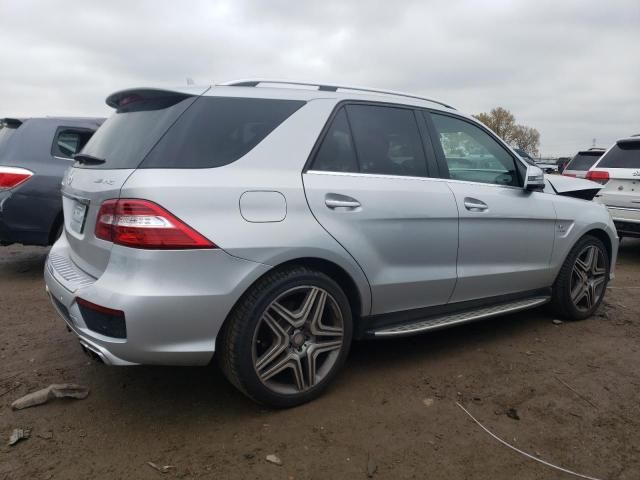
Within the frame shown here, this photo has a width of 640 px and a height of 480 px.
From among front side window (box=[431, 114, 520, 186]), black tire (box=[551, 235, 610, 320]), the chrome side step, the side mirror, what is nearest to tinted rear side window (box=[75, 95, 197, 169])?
the chrome side step

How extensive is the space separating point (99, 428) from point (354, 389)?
140cm

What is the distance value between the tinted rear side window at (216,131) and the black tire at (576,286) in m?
2.72

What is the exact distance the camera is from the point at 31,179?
5.48 m

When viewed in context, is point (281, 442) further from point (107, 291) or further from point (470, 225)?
point (470, 225)

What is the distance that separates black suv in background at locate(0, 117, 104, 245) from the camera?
5406 mm

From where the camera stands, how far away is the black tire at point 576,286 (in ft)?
14.1

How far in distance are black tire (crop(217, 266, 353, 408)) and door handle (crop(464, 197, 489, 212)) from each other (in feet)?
3.75

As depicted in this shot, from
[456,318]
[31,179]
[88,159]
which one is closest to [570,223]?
[456,318]

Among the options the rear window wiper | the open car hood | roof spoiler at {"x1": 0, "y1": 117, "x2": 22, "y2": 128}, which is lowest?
the rear window wiper

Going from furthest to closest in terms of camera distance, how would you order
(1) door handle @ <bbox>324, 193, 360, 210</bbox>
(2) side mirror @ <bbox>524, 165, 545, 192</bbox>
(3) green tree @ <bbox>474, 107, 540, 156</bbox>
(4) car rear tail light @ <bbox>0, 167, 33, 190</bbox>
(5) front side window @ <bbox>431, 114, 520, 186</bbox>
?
(3) green tree @ <bbox>474, 107, 540, 156</bbox> → (4) car rear tail light @ <bbox>0, 167, 33, 190</bbox> → (2) side mirror @ <bbox>524, 165, 545, 192</bbox> → (5) front side window @ <bbox>431, 114, 520, 186</bbox> → (1) door handle @ <bbox>324, 193, 360, 210</bbox>

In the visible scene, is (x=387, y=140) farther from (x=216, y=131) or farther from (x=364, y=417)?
(x=364, y=417)

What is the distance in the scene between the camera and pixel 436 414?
9.38ft

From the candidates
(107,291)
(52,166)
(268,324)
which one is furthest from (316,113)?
(52,166)

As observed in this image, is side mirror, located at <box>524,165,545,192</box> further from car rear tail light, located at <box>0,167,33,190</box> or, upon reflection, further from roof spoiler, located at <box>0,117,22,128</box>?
roof spoiler, located at <box>0,117,22,128</box>
